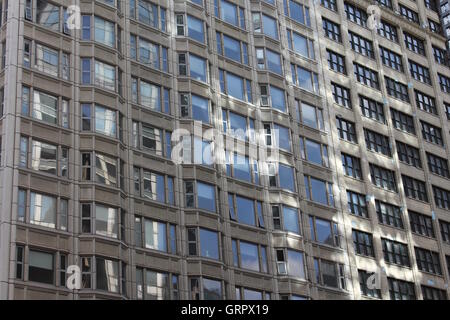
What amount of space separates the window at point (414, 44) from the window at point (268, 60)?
18.7 m

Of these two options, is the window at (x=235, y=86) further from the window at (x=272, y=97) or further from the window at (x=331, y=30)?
the window at (x=331, y=30)

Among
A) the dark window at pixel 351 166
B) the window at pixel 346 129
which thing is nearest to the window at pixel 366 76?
the window at pixel 346 129

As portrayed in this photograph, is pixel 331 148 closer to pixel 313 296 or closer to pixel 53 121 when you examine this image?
pixel 313 296

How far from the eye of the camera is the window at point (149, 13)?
2167 inches

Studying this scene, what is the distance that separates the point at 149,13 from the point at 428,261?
97.5 ft

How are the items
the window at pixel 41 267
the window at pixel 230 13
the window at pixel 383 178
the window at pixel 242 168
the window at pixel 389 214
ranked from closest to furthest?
the window at pixel 41 267, the window at pixel 242 168, the window at pixel 230 13, the window at pixel 389 214, the window at pixel 383 178

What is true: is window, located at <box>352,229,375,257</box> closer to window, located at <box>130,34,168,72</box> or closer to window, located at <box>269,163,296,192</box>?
window, located at <box>269,163,296,192</box>

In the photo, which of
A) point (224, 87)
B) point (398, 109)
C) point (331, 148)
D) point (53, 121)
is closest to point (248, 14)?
point (224, 87)

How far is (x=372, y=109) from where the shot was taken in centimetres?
6850

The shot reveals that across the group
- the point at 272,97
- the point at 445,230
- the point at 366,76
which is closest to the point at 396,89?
the point at 366,76

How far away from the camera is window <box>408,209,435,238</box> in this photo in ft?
220

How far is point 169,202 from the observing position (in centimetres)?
5081

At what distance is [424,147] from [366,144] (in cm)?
800
